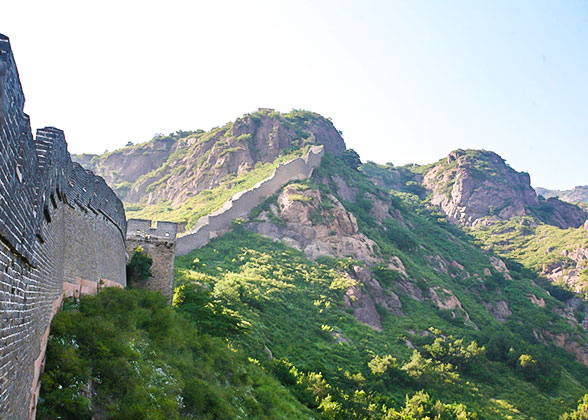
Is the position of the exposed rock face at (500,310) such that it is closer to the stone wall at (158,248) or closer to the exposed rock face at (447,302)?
the exposed rock face at (447,302)

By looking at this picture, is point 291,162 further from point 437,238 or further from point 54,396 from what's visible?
point 54,396

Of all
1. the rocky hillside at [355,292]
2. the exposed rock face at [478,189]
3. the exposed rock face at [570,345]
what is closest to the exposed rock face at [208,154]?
the rocky hillside at [355,292]

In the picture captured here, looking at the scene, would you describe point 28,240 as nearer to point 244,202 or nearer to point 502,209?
point 244,202

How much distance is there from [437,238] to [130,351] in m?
54.1

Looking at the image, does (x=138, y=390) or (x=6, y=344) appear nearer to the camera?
(x=6, y=344)

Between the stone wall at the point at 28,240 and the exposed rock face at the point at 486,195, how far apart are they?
265 feet

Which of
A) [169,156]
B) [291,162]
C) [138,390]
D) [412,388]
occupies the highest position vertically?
[169,156]

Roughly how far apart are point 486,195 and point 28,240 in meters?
87.7

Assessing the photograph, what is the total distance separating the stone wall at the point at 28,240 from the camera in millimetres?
4086

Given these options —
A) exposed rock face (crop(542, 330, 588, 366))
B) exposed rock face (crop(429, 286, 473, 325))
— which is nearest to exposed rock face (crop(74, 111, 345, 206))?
exposed rock face (crop(429, 286, 473, 325))

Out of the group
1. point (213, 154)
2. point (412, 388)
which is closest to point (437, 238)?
point (213, 154)

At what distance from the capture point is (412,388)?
2489 centimetres

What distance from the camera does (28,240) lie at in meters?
5.04

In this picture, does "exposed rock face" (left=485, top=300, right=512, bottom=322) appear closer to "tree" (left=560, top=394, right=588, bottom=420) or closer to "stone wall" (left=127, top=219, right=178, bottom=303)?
"tree" (left=560, top=394, right=588, bottom=420)
